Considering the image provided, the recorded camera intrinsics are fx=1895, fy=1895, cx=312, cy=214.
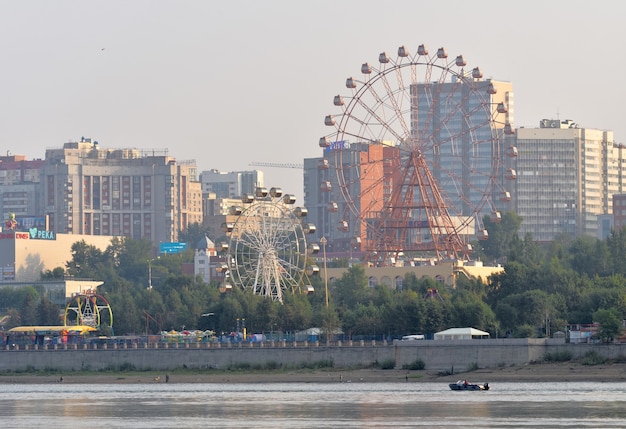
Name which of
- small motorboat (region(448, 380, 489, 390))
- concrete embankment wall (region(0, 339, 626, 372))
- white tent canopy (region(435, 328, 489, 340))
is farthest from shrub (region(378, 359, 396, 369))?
small motorboat (region(448, 380, 489, 390))

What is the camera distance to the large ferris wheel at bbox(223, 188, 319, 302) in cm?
17475

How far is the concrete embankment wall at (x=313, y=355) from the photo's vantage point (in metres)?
137

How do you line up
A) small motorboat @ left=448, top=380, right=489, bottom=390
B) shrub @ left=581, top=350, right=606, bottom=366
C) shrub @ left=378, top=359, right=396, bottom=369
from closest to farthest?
small motorboat @ left=448, top=380, right=489, bottom=390
shrub @ left=581, top=350, right=606, bottom=366
shrub @ left=378, top=359, right=396, bottom=369

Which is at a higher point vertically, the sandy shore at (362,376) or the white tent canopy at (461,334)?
the white tent canopy at (461,334)

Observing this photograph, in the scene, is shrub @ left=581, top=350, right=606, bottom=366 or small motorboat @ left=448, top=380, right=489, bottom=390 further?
shrub @ left=581, top=350, right=606, bottom=366

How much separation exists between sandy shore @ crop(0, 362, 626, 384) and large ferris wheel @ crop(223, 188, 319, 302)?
87.2ft

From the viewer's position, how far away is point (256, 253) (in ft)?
583

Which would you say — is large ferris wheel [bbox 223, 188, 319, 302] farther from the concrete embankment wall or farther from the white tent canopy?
the white tent canopy

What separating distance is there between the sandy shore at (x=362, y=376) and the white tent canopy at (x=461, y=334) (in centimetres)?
578

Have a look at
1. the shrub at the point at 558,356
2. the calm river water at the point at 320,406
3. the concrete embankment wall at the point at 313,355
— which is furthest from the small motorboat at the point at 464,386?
the shrub at the point at 558,356

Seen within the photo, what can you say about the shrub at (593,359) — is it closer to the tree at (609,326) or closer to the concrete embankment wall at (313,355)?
the concrete embankment wall at (313,355)

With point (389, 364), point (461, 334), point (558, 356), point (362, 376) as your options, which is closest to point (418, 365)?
point (389, 364)

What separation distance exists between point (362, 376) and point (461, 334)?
906 centimetres

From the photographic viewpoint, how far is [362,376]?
5507 inches
